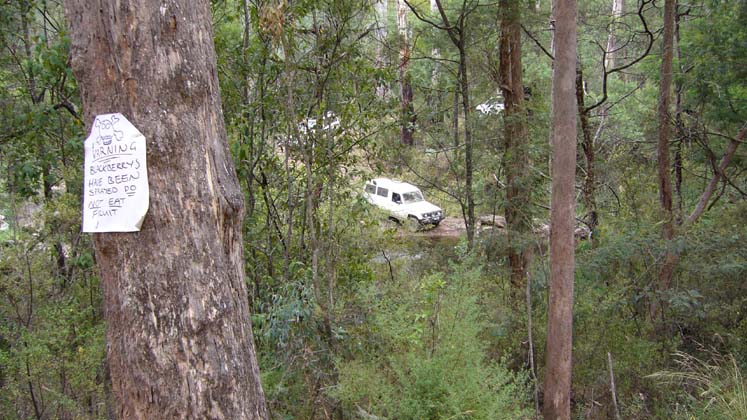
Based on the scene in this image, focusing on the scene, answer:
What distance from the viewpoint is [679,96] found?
11.7 metres

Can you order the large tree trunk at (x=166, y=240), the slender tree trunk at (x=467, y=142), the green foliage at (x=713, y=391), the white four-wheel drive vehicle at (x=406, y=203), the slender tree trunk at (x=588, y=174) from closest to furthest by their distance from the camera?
1. the large tree trunk at (x=166, y=240)
2. the green foliage at (x=713, y=391)
3. the slender tree trunk at (x=467, y=142)
4. the slender tree trunk at (x=588, y=174)
5. the white four-wheel drive vehicle at (x=406, y=203)

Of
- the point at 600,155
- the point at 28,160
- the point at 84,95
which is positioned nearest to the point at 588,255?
the point at 600,155

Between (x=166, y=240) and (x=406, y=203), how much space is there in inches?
584

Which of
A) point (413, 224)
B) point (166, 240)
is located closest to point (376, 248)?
point (166, 240)

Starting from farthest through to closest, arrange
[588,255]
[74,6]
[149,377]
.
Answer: [588,255], [74,6], [149,377]

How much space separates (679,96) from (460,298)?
9.60 m

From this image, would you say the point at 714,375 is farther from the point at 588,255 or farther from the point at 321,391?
the point at 321,391

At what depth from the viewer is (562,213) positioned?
19.3ft

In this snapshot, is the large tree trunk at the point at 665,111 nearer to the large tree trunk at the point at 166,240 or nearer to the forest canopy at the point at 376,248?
the forest canopy at the point at 376,248

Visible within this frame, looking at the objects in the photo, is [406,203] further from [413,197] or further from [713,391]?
[713,391]

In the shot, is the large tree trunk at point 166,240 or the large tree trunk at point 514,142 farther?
the large tree trunk at point 514,142

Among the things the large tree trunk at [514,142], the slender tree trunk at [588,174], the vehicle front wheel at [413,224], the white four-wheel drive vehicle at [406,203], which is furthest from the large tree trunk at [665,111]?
the white four-wheel drive vehicle at [406,203]

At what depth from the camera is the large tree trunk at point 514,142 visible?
9250 millimetres

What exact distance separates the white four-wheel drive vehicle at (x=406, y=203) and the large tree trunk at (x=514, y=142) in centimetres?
615
